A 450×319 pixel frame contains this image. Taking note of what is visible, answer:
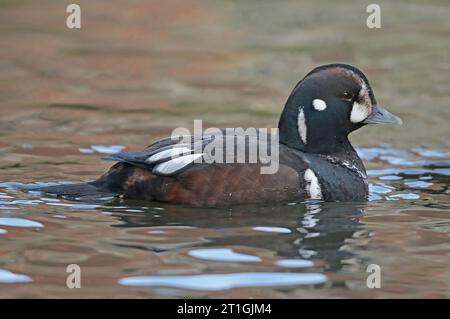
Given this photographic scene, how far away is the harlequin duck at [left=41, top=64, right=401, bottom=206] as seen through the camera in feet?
28.9

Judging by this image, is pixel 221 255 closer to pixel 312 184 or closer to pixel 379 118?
pixel 312 184

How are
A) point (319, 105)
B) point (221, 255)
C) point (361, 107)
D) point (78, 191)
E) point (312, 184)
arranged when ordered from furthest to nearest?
point (361, 107) < point (319, 105) < point (78, 191) < point (312, 184) < point (221, 255)

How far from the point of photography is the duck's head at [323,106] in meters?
9.34

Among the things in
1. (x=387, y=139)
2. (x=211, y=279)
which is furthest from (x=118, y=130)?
(x=211, y=279)

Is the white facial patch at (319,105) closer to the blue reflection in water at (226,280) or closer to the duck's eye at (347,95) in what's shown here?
the duck's eye at (347,95)

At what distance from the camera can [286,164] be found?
8.93 m

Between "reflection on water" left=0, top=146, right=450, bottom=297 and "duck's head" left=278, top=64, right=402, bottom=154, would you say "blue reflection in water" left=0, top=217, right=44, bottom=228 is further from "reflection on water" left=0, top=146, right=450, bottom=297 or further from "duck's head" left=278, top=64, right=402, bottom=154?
"duck's head" left=278, top=64, right=402, bottom=154

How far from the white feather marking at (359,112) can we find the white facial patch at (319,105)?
299mm

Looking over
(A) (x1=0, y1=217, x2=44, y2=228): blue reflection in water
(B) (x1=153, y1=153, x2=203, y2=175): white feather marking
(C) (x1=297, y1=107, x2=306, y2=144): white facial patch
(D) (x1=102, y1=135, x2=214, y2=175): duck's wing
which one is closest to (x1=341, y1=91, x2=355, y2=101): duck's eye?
(C) (x1=297, y1=107, x2=306, y2=144): white facial patch

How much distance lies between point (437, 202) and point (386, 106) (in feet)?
15.2

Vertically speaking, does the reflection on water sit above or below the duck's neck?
below

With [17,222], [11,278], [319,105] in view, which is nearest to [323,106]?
[319,105]

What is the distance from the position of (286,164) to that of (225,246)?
1335 mm

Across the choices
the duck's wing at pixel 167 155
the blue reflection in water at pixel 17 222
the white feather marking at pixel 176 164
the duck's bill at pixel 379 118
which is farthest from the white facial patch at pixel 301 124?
the blue reflection in water at pixel 17 222
